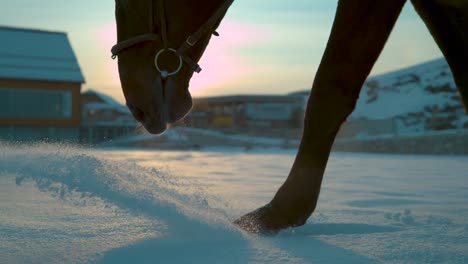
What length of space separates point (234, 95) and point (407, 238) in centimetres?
3641

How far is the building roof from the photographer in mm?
20484

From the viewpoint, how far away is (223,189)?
4.27m

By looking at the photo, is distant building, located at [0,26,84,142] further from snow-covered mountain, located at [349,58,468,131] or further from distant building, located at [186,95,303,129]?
snow-covered mountain, located at [349,58,468,131]

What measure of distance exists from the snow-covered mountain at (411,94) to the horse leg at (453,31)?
32553mm

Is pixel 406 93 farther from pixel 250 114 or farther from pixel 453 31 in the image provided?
pixel 453 31

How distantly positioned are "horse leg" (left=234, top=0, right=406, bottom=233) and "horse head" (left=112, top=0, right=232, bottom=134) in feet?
1.63

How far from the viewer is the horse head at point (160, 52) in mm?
1774

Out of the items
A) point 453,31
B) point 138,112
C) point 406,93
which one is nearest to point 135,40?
point 138,112

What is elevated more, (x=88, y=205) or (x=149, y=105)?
(x=149, y=105)

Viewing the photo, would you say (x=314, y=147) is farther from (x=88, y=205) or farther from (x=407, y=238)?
(x=88, y=205)

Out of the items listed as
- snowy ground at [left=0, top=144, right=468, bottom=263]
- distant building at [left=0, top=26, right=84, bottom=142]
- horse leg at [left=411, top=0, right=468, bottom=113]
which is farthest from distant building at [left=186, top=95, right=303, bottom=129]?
horse leg at [left=411, top=0, right=468, bottom=113]

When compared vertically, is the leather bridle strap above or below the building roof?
below

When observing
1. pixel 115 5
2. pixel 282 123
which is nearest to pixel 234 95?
pixel 282 123

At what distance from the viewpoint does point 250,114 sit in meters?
34.2
